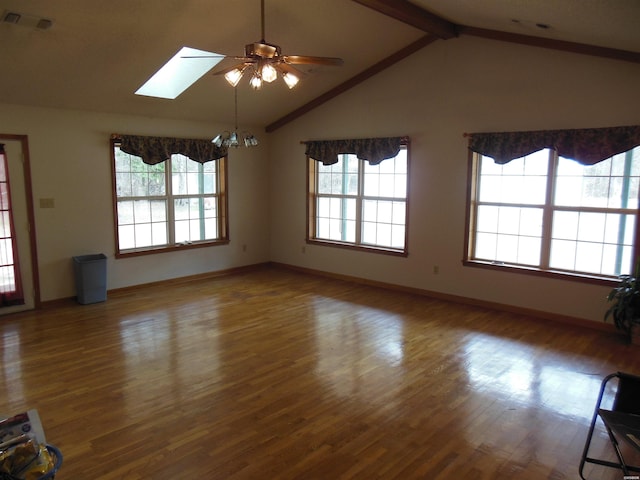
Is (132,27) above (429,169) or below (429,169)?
above

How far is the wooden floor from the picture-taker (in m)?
2.73

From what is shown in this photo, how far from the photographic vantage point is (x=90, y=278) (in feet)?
19.0

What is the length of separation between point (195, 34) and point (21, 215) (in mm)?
2932

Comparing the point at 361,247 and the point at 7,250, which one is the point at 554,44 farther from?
the point at 7,250

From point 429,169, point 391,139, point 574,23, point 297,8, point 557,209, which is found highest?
point 297,8

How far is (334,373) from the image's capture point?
389 centimetres

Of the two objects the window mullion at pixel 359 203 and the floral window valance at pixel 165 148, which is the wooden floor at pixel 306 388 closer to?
the window mullion at pixel 359 203

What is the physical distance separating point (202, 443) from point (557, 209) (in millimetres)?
4404

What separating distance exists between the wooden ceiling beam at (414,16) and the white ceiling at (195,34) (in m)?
0.09

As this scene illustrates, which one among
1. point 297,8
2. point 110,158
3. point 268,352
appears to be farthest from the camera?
point 110,158

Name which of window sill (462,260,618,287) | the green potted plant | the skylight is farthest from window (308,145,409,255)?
the green potted plant

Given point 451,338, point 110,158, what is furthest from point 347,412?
point 110,158

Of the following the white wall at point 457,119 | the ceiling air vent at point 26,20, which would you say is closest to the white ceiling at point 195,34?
the ceiling air vent at point 26,20

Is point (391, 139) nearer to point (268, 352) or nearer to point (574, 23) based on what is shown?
point (574, 23)
